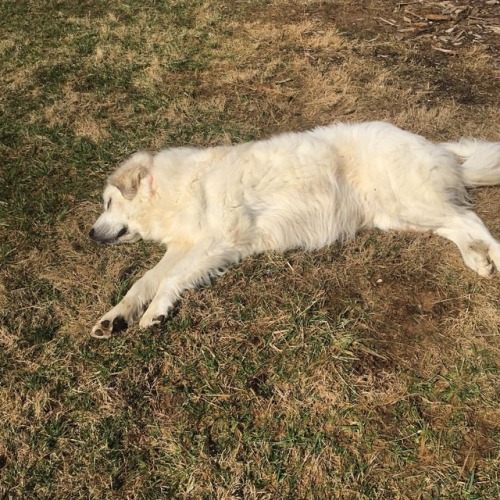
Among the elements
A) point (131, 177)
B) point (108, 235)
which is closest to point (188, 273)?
point (108, 235)

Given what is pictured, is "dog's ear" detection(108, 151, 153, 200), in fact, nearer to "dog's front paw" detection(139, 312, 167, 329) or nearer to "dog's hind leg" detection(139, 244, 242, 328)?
"dog's hind leg" detection(139, 244, 242, 328)

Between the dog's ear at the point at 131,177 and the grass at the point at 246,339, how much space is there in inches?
20.0

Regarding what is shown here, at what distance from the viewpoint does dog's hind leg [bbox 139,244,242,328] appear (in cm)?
336

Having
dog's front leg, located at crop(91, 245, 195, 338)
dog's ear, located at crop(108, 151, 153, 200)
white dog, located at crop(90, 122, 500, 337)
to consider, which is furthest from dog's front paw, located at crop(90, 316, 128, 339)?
dog's ear, located at crop(108, 151, 153, 200)

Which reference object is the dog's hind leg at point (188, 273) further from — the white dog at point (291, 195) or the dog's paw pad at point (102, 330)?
the dog's paw pad at point (102, 330)

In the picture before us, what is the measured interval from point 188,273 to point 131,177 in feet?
3.50

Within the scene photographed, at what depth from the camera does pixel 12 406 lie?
287 centimetres

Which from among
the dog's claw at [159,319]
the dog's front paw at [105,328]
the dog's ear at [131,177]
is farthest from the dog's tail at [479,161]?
the dog's front paw at [105,328]

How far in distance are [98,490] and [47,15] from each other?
8291mm

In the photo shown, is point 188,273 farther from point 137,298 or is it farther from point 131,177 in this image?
point 131,177

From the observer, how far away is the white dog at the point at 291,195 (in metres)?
3.72

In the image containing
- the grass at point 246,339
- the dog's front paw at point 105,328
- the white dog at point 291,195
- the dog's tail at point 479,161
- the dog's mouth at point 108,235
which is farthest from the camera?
the dog's mouth at point 108,235

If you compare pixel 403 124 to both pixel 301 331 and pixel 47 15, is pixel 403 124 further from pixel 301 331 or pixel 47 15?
pixel 47 15

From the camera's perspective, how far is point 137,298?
11.4ft
